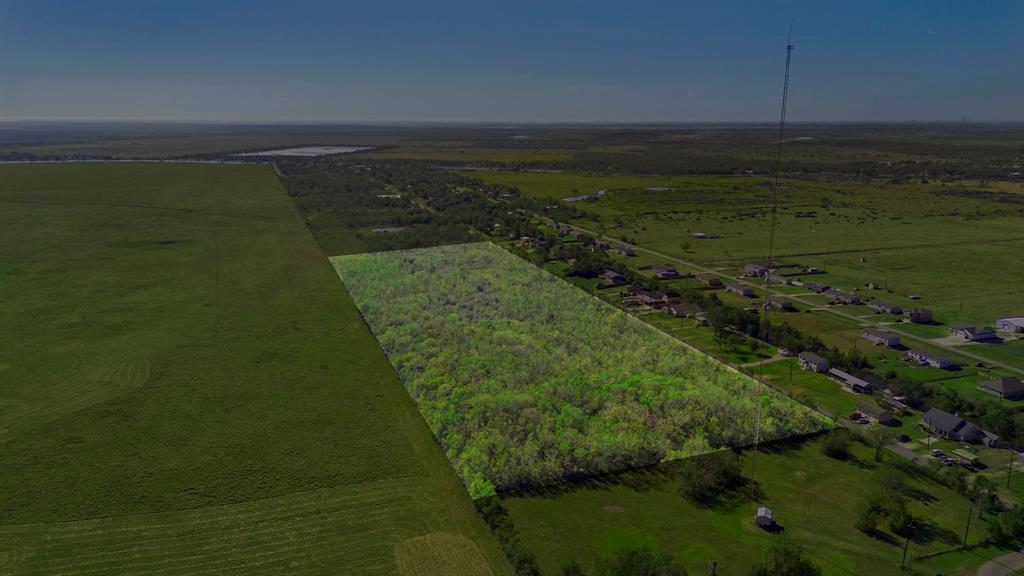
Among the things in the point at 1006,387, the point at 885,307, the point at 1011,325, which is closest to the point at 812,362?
the point at 1006,387

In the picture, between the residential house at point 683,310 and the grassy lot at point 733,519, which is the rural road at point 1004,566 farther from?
the residential house at point 683,310

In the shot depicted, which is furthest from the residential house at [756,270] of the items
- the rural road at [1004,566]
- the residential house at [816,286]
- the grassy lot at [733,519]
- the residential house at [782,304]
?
the rural road at [1004,566]

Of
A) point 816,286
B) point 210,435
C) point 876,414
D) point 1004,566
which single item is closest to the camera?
point 1004,566

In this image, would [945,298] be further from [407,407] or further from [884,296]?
[407,407]

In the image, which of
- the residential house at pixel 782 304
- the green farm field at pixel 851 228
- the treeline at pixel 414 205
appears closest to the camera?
the residential house at pixel 782 304

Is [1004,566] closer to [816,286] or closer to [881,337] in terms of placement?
[881,337]

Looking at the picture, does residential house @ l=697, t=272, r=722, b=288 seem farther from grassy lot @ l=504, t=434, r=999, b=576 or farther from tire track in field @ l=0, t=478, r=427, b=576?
tire track in field @ l=0, t=478, r=427, b=576
